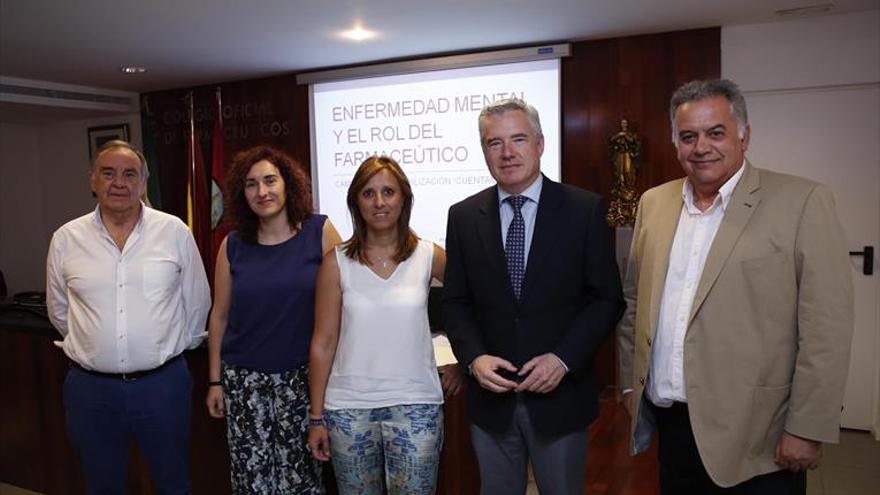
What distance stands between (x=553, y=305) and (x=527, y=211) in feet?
0.81

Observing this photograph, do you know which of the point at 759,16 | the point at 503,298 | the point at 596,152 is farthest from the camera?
the point at 596,152

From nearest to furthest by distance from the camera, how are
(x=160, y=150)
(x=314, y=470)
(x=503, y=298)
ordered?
(x=503, y=298)
(x=314, y=470)
(x=160, y=150)

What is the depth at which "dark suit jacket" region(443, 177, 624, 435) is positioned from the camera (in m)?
1.51

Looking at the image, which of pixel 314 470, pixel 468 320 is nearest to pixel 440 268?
pixel 468 320

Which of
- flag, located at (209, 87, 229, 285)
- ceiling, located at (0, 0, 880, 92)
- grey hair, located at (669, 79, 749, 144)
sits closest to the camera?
grey hair, located at (669, 79, 749, 144)

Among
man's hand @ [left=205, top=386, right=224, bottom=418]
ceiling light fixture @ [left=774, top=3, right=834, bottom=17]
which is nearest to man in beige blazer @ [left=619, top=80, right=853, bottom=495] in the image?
man's hand @ [left=205, top=386, right=224, bottom=418]

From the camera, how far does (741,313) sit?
1405mm

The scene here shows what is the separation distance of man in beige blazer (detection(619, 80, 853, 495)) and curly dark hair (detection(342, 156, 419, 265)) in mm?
658

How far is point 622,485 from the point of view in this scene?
3.02m

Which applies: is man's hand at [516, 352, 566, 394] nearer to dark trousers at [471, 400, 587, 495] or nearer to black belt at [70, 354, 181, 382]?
dark trousers at [471, 400, 587, 495]

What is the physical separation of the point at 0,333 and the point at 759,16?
4.50m

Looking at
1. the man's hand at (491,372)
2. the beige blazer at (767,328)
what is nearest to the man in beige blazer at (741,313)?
the beige blazer at (767,328)

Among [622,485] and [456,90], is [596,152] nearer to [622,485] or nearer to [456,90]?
[456,90]

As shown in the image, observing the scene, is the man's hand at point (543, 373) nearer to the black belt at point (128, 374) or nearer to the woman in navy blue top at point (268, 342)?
the woman in navy blue top at point (268, 342)
